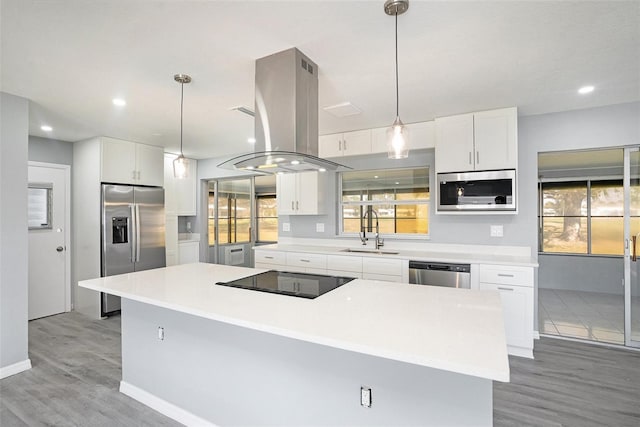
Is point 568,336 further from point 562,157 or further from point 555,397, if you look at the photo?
point 562,157

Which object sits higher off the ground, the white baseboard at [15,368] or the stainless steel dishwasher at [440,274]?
the stainless steel dishwasher at [440,274]

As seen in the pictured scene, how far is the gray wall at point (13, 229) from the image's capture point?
280cm

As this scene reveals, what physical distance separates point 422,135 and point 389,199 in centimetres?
98

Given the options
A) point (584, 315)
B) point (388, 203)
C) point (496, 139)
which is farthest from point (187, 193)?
point (584, 315)

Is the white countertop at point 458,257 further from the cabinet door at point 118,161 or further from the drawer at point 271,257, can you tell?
the cabinet door at point 118,161

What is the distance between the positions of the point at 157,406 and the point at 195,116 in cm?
280

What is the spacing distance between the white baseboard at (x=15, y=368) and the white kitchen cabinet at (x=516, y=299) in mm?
4316

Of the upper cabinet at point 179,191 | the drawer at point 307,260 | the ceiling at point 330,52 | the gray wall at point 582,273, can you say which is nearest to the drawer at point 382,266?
the drawer at point 307,260

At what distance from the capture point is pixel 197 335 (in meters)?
2.12

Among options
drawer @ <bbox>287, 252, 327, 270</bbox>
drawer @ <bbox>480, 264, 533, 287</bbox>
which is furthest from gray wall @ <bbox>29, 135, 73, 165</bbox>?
drawer @ <bbox>480, 264, 533, 287</bbox>

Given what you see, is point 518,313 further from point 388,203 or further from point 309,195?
point 309,195

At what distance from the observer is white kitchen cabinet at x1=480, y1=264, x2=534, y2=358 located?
10.0 feet

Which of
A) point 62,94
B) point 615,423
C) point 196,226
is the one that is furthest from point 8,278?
point 615,423

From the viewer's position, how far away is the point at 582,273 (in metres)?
5.67
